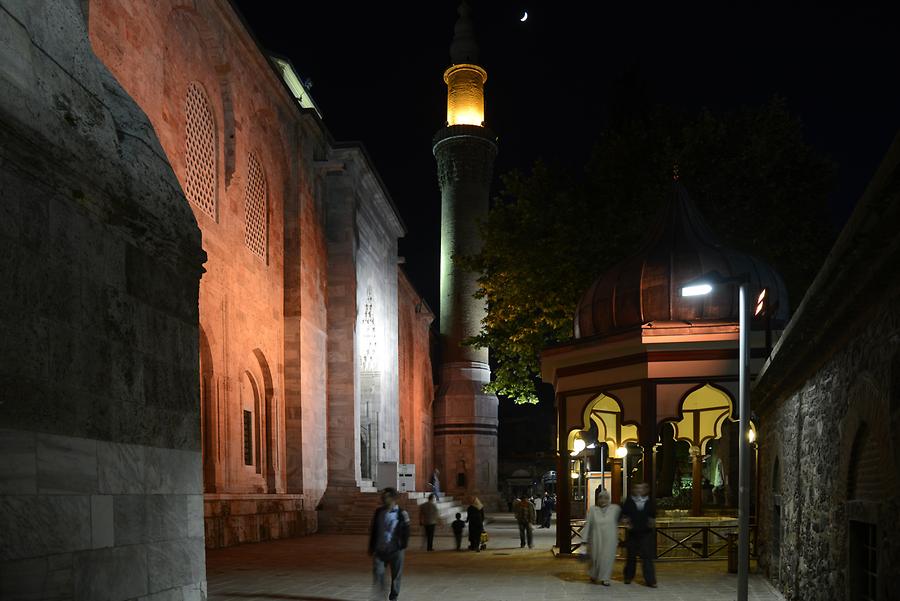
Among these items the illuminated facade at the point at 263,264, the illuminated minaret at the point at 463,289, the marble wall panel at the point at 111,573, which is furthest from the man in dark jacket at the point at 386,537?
the illuminated minaret at the point at 463,289

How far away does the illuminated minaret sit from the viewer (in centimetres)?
4047

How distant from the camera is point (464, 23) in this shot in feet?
144

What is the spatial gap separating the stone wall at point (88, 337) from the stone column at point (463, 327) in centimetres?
3433

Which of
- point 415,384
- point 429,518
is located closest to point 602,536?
point 429,518

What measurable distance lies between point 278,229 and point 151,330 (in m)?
21.0

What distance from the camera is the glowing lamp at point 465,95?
42500 millimetres

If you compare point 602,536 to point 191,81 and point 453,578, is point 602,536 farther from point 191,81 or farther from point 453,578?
point 191,81

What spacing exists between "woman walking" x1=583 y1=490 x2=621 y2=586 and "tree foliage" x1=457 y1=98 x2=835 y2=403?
1097 cm

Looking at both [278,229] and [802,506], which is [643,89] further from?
[802,506]

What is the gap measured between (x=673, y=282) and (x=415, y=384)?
1365 inches

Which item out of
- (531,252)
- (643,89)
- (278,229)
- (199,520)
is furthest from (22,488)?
(643,89)

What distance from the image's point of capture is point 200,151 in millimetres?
21078

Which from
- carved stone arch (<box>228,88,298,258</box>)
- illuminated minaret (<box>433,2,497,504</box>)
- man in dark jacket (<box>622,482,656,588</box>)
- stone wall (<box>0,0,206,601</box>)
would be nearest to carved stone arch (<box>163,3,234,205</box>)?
carved stone arch (<box>228,88,298,258</box>)

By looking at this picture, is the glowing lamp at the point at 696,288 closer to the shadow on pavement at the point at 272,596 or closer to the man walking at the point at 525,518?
the shadow on pavement at the point at 272,596
